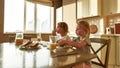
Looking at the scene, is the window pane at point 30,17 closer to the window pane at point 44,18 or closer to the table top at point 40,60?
the window pane at point 44,18

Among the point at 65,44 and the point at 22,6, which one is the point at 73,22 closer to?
the point at 22,6

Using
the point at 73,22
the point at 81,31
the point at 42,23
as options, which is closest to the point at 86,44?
the point at 81,31

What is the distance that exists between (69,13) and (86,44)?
12.3 ft

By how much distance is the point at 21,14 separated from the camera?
5531 mm

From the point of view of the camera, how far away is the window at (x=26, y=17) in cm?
531

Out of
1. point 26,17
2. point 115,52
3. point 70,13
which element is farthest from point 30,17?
point 115,52

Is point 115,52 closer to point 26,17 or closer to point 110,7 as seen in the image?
point 110,7

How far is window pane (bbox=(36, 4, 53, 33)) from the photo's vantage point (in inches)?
232

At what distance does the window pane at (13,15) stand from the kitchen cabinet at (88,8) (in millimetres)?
1935

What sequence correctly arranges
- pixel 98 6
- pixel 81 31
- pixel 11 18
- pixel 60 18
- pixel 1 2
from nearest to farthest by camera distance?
pixel 81 31 → pixel 98 6 → pixel 1 2 → pixel 11 18 → pixel 60 18

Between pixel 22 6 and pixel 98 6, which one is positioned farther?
pixel 22 6

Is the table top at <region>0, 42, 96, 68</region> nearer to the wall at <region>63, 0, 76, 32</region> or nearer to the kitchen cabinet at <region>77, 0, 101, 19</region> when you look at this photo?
the kitchen cabinet at <region>77, 0, 101, 19</region>

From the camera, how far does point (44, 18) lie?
608cm

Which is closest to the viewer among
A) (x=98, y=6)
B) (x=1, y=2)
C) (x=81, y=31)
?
(x=81, y=31)
